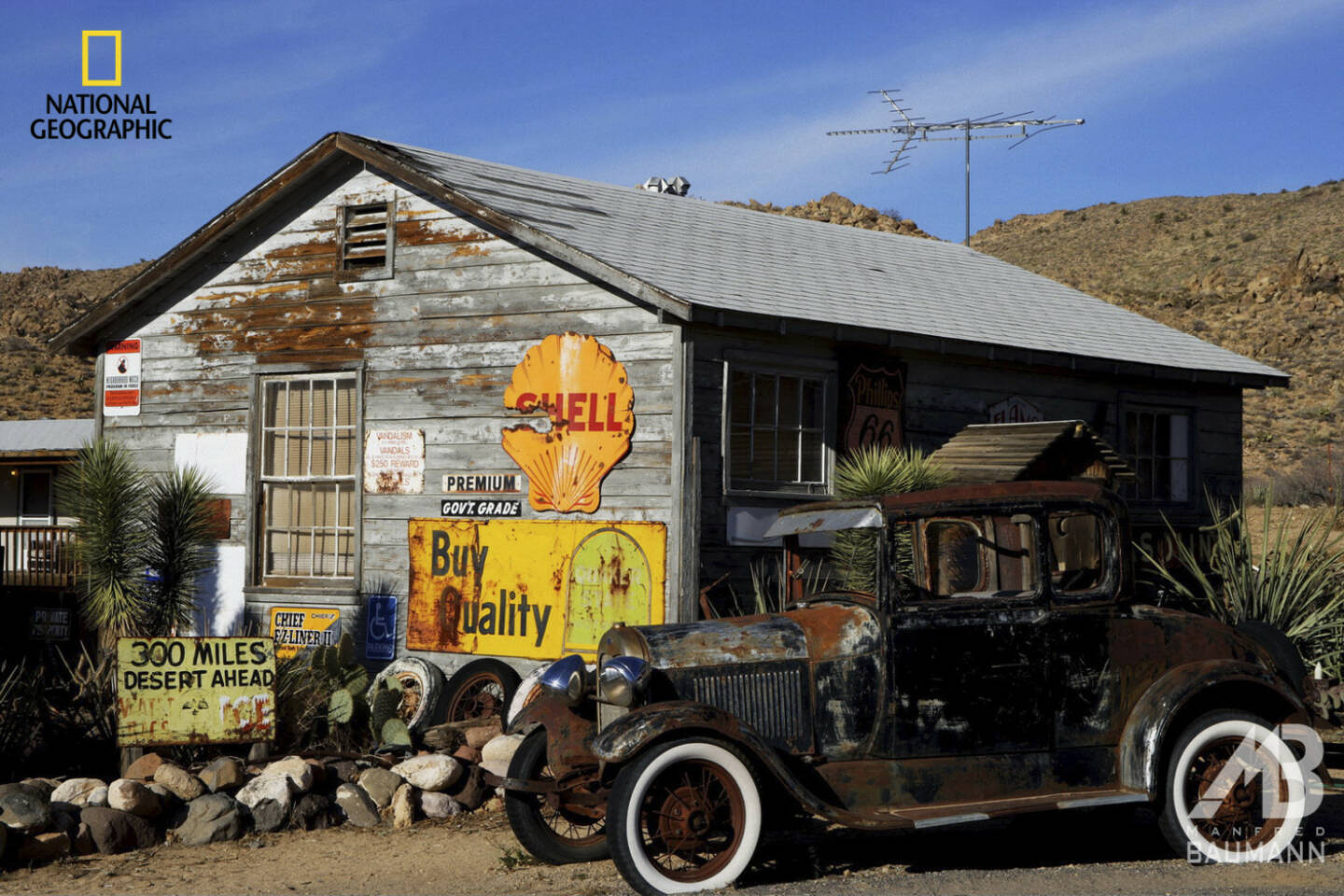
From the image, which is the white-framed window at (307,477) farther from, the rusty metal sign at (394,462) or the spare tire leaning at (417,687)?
the spare tire leaning at (417,687)

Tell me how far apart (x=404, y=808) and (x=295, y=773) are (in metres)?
0.74

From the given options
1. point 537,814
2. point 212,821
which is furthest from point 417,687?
point 537,814

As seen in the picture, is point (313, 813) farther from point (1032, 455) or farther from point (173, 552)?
point (1032, 455)

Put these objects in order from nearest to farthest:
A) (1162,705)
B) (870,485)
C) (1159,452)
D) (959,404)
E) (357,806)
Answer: (1162,705) → (357,806) → (870,485) → (959,404) → (1159,452)

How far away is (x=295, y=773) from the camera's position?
27.6 ft

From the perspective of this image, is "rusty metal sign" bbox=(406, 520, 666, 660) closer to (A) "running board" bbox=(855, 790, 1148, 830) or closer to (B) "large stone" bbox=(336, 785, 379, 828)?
(B) "large stone" bbox=(336, 785, 379, 828)

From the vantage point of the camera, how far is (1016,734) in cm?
671

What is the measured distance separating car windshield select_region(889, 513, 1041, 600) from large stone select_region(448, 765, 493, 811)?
299 cm

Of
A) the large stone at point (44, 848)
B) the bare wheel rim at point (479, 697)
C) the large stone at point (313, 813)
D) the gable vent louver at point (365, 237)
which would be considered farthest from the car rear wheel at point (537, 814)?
the gable vent louver at point (365, 237)

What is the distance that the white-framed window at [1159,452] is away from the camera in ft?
47.6

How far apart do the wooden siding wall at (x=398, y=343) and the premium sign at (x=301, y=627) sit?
0.11 m

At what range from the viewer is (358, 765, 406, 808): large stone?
27.7 ft

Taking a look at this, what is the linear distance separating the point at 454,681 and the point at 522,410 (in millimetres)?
2250

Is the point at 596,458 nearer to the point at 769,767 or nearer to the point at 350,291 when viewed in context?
the point at 350,291
